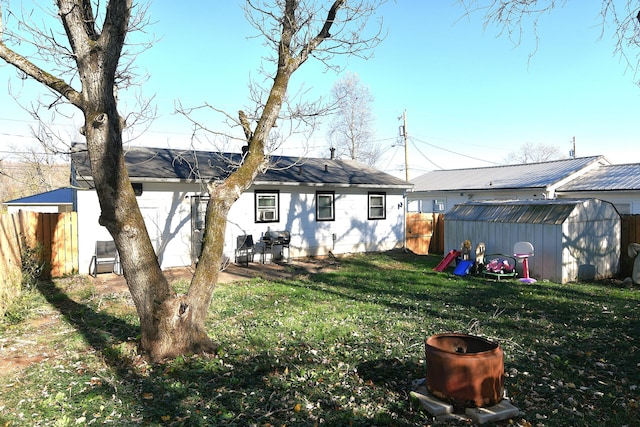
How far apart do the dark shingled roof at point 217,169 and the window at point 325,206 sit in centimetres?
57

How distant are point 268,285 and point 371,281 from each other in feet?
8.40

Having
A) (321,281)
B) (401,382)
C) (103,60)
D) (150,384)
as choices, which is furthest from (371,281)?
(103,60)

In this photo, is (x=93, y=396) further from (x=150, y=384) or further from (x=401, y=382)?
(x=401, y=382)

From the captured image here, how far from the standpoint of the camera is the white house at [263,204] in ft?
37.4

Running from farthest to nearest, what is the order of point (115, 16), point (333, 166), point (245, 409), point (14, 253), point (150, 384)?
point (333, 166) < point (14, 253) < point (115, 16) < point (150, 384) < point (245, 409)

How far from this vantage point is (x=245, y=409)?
3660mm

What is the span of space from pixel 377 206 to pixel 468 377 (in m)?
12.9

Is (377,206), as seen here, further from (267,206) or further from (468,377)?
(468,377)

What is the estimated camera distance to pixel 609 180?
1881cm

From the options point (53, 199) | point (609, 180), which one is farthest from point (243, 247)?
Answer: point (609, 180)

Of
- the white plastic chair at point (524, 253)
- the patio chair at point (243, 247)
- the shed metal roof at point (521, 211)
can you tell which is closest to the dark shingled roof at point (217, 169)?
the patio chair at point (243, 247)

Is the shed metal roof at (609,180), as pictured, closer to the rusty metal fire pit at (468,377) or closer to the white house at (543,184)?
the white house at (543,184)

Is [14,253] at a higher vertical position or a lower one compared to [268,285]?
higher

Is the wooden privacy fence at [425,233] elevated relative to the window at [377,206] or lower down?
lower down
